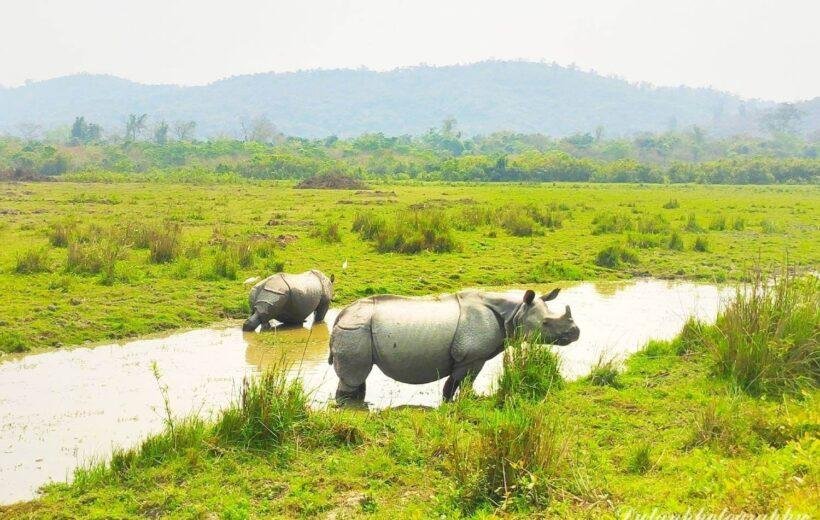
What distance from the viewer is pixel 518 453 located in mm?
5492

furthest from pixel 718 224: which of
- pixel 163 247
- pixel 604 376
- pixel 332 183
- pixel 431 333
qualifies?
pixel 332 183

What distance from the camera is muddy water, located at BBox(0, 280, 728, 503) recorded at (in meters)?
7.29

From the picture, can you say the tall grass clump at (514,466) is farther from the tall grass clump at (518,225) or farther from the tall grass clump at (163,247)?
the tall grass clump at (518,225)

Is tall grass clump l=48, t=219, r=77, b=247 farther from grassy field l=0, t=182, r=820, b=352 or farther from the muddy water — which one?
the muddy water

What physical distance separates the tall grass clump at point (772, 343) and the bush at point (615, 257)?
11141 millimetres

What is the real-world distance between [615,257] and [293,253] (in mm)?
8320

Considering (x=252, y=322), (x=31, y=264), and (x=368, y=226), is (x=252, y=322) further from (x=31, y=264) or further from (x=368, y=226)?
(x=368, y=226)

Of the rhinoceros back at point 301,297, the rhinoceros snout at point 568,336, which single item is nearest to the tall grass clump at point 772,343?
the rhinoceros snout at point 568,336

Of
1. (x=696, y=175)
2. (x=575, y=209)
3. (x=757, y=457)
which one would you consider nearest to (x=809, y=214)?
(x=575, y=209)

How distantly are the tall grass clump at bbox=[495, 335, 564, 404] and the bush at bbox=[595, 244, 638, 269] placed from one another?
11.8m

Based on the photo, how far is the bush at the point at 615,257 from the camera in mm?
19594

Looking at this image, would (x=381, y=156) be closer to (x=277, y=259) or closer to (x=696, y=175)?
(x=696, y=175)

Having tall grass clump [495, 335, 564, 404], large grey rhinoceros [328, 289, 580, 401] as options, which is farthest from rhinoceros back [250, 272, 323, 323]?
tall grass clump [495, 335, 564, 404]

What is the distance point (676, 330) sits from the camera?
1297 centimetres
